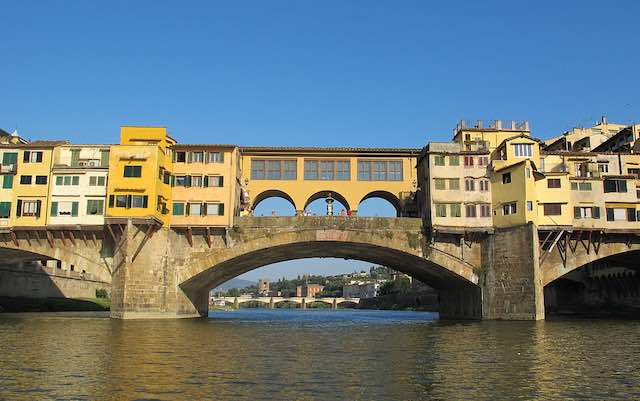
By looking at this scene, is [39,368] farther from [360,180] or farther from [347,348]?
[360,180]

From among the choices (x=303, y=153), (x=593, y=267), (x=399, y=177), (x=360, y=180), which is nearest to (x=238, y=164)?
(x=303, y=153)

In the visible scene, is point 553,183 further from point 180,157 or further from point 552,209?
point 180,157

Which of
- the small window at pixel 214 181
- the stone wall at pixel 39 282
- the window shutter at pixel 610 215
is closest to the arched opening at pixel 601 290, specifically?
the window shutter at pixel 610 215

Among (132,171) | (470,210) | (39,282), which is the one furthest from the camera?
(39,282)

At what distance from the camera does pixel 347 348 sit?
36.3 metres

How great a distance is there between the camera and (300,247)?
73812 millimetres

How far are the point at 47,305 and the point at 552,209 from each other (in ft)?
246

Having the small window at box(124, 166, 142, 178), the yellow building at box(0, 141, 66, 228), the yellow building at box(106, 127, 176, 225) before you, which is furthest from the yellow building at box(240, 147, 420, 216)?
the yellow building at box(0, 141, 66, 228)

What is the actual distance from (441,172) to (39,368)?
55432 millimetres

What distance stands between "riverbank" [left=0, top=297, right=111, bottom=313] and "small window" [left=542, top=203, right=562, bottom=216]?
73.6 metres

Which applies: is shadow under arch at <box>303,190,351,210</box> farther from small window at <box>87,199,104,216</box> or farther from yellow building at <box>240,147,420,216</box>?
small window at <box>87,199,104,216</box>

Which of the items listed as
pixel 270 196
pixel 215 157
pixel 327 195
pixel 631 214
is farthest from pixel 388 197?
pixel 631 214

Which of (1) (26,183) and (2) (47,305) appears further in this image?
(2) (47,305)

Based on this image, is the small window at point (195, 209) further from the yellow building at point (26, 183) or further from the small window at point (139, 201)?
the yellow building at point (26, 183)
